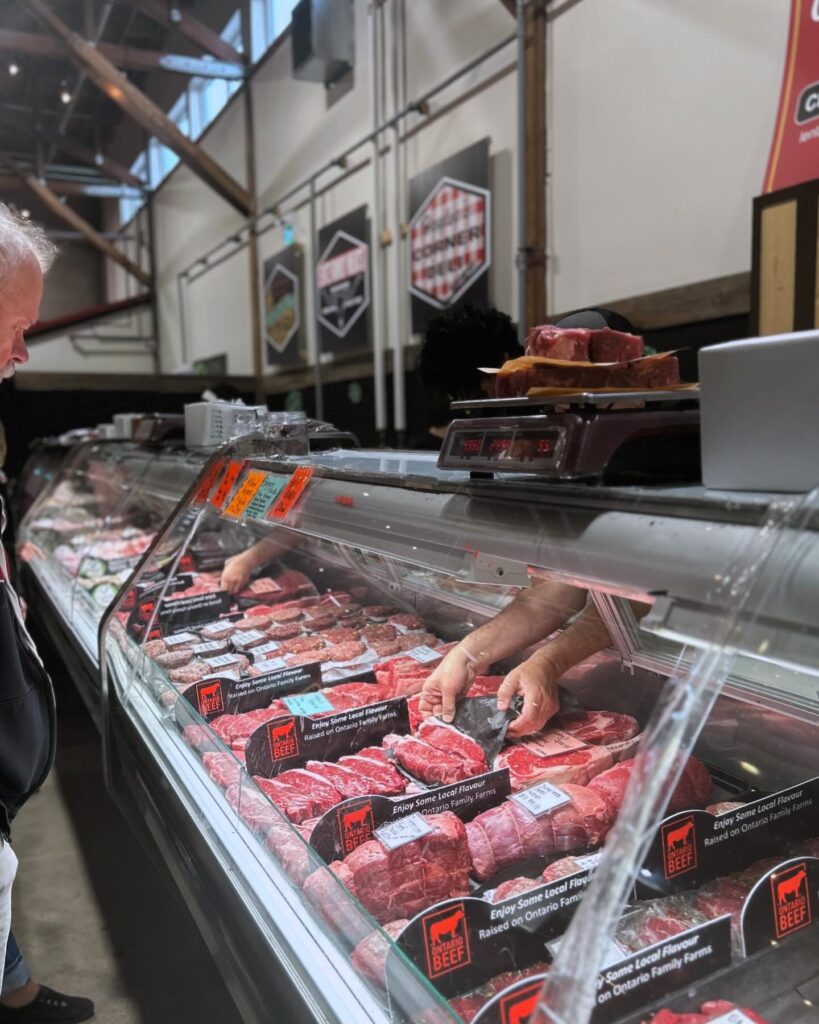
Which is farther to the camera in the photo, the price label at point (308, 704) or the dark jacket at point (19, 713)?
the price label at point (308, 704)

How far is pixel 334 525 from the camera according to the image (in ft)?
5.07

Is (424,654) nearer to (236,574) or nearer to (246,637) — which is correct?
(246,637)

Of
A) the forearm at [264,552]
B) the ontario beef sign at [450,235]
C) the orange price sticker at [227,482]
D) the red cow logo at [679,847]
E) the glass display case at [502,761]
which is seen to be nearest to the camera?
the glass display case at [502,761]

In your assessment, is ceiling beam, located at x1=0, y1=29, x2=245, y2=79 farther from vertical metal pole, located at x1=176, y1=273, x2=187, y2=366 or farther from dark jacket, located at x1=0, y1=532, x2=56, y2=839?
dark jacket, located at x1=0, y1=532, x2=56, y2=839

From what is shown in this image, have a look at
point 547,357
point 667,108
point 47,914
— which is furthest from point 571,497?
point 667,108

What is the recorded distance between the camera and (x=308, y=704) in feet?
6.02

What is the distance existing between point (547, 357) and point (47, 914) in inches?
91.2

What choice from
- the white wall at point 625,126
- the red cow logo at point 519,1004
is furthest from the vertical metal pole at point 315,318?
the red cow logo at point 519,1004

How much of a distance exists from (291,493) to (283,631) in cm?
69

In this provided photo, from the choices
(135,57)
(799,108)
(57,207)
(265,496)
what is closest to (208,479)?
(265,496)

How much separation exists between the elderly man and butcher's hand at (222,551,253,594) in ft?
4.04

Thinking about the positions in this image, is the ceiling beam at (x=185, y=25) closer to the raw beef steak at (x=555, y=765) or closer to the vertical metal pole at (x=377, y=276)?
the vertical metal pole at (x=377, y=276)

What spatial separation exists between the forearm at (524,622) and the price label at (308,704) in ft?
1.10

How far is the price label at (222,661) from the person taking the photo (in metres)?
2.10
